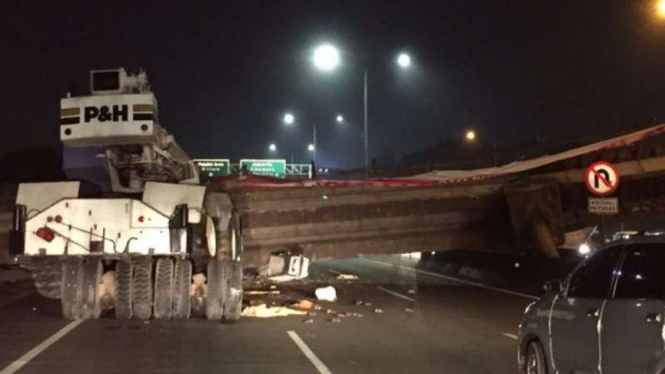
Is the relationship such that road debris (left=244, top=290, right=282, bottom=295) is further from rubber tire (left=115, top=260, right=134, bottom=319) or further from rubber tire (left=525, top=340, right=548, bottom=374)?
rubber tire (left=525, top=340, right=548, bottom=374)

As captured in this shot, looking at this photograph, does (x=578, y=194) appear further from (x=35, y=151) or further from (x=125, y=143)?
(x=35, y=151)

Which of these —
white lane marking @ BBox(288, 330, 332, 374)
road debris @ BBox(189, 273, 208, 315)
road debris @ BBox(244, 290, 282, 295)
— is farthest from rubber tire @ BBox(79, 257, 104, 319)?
road debris @ BBox(244, 290, 282, 295)

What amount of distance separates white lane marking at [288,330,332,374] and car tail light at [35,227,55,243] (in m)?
5.05

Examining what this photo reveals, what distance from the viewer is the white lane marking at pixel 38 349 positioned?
1137 centimetres

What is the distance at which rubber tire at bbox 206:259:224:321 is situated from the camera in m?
17.3

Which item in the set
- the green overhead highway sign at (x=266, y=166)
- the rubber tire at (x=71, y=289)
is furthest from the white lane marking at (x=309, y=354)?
the green overhead highway sign at (x=266, y=166)

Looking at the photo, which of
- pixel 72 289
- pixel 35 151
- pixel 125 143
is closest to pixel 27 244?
pixel 72 289

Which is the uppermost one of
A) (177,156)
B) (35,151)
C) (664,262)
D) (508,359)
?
(35,151)

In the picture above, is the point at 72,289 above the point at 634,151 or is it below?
below

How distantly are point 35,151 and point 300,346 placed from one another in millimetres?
62245

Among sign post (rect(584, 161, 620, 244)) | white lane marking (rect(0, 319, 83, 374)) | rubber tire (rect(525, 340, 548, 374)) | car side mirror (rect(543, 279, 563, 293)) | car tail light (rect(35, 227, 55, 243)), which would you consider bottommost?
white lane marking (rect(0, 319, 83, 374))

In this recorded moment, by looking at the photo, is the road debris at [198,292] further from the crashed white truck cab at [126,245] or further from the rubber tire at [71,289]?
the rubber tire at [71,289]

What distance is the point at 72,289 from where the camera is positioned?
17.2 meters

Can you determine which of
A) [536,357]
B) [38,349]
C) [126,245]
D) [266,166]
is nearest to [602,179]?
[126,245]
